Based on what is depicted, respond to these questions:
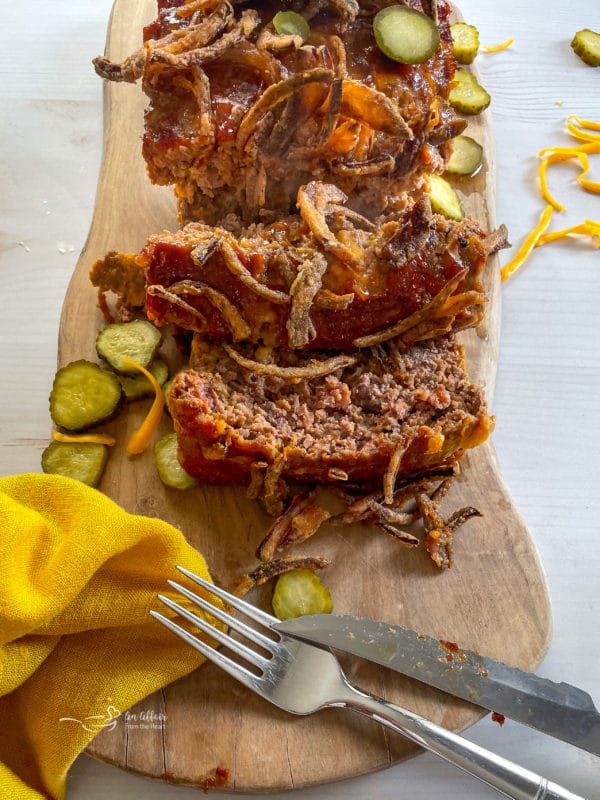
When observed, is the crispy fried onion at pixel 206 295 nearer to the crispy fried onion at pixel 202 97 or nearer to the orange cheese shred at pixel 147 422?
the orange cheese shred at pixel 147 422

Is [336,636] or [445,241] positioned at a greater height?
[445,241]

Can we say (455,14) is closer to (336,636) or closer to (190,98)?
(190,98)

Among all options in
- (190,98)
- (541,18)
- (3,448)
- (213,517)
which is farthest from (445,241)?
(541,18)

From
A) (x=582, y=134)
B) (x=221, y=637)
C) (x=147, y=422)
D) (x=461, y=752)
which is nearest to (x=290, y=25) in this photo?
(x=147, y=422)

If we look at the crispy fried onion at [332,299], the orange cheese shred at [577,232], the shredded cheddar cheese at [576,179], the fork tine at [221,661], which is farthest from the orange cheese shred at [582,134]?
the fork tine at [221,661]

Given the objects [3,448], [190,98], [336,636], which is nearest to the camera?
[336,636]

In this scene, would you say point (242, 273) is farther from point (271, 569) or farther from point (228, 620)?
point (228, 620)
